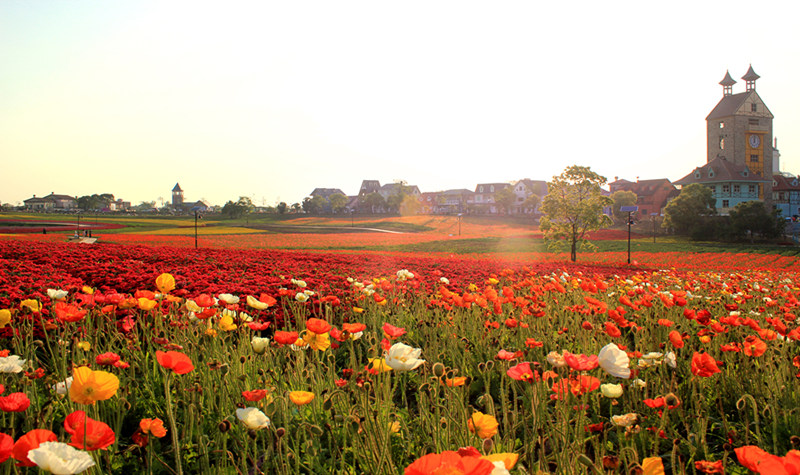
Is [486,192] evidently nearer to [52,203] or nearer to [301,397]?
[52,203]

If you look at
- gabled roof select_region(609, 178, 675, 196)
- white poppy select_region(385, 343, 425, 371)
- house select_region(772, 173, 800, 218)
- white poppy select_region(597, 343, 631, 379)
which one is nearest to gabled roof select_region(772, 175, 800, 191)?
house select_region(772, 173, 800, 218)

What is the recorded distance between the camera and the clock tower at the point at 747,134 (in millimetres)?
53625

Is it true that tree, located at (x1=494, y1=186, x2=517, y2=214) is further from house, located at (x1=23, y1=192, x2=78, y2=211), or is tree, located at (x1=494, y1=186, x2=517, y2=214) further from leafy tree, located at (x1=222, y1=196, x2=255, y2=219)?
house, located at (x1=23, y1=192, x2=78, y2=211)

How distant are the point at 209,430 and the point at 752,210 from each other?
1790 inches

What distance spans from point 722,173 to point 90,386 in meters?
64.4

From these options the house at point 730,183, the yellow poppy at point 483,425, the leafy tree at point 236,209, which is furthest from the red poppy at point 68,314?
the house at point 730,183

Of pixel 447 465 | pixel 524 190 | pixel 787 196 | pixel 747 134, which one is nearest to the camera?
pixel 447 465

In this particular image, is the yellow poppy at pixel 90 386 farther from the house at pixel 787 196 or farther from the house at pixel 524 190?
the house at pixel 524 190

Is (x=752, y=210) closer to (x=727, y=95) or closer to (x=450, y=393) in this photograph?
(x=727, y=95)

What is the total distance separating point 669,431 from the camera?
8.95ft

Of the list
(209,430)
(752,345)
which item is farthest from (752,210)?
(209,430)

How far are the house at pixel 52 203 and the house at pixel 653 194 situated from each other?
58695mm

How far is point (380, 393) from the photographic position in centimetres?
247

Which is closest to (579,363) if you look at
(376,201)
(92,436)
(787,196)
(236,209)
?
(92,436)
